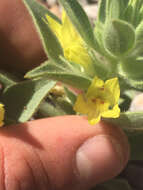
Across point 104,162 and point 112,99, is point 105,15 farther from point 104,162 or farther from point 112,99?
point 104,162

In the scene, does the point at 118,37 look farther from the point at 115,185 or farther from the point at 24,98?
the point at 115,185

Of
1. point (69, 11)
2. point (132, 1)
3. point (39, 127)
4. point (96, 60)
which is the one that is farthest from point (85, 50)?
point (39, 127)

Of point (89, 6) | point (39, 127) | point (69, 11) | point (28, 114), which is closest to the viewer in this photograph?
point (69, 11)

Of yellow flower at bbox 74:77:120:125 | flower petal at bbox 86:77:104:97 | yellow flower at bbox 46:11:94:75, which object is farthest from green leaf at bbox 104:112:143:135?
yellow flower at bbox 46:11:94:75

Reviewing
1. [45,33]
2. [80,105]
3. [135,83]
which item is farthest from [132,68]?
[45,33]

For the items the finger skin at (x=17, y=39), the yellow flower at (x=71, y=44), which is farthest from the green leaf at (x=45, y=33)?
the finger skin at (x=17, y=39)

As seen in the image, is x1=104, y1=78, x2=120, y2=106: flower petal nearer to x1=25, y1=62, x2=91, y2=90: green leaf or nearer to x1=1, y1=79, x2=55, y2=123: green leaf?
x1=25, y1=62, x2=91, y2=90: green leaf

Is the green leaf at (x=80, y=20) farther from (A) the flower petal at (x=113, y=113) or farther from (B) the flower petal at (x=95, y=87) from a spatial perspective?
(A) the flower petal at (x=113, y=113)
